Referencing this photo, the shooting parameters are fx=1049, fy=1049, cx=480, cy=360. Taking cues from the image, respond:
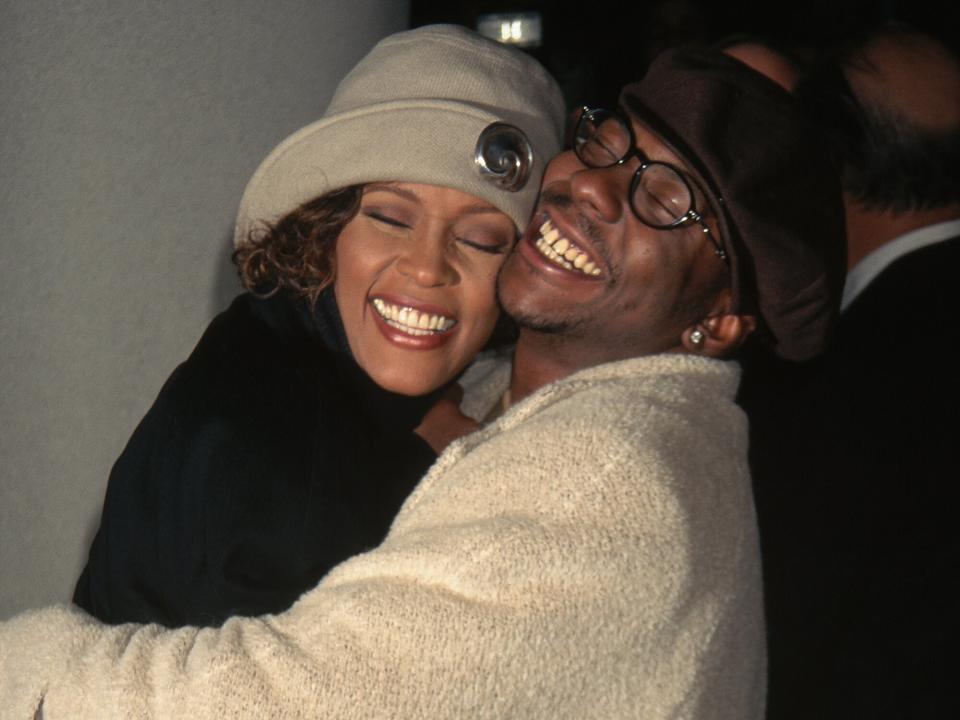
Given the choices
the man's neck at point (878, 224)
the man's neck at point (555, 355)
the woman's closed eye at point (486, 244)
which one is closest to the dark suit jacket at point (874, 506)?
the man's neck at point (878, 224)

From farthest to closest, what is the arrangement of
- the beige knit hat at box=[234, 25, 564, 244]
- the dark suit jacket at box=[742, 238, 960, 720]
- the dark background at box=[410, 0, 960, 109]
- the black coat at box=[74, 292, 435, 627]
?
the dark background at box=[410, 0, 960, 109]
the dark suit jacket at box=[742, 238, 960, 720]
the beige knit hat at box=[234, 25, 564, 244]
the black coat at box=[74, 292, 435, 627]

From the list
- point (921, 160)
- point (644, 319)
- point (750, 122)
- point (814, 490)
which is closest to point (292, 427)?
point (644, 319)

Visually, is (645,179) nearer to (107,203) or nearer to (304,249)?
(304,249)

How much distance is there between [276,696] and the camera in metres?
1.14

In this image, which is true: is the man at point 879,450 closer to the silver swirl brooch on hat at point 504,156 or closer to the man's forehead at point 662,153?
the man's forehead at point 662,153

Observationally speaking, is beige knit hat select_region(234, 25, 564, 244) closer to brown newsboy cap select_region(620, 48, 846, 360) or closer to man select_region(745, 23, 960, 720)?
brown newsboy cap select_region(620, 48, 846, 360)

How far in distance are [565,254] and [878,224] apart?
851mm

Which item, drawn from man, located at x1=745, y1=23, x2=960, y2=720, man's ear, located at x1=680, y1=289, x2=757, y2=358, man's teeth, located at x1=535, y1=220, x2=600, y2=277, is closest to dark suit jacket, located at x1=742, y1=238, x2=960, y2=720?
man, located at x1=745, y1=23, x2=960, y2=720

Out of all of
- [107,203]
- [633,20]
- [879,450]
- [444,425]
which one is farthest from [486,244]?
[633,20]

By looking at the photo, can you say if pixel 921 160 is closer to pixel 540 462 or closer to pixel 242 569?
pixel 540 462

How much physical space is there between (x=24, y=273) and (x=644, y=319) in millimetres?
997

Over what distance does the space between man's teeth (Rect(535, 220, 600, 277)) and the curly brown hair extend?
0.32 metres

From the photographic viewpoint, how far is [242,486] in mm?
1474

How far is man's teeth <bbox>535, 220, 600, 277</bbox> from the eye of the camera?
1661mm
